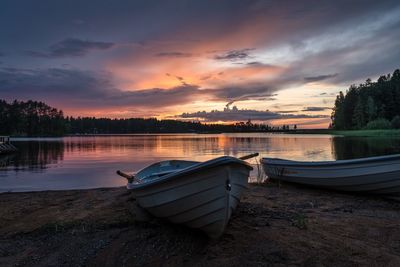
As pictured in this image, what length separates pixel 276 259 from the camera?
5207mm

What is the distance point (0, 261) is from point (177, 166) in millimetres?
5445

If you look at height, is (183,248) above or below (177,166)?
below

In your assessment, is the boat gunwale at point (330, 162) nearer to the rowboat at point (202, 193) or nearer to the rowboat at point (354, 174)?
the rowboat at point (354, 174)

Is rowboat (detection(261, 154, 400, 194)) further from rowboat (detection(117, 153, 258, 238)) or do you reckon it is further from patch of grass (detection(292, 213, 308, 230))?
rowboat (detection(117, 153, 258, 238))

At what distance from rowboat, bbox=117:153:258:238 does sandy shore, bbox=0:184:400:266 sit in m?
0.48

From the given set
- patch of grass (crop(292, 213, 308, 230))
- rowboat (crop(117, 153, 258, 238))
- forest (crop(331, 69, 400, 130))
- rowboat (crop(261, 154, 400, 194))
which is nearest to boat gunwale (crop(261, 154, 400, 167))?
rowboat (crop(261, 154, 400, 194))

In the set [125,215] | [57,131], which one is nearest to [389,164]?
[125,215]

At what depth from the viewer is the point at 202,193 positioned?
539cm

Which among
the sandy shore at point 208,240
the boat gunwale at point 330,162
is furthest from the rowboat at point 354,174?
the sandy shore at point 208,240

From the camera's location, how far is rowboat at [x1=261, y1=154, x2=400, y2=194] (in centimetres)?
967

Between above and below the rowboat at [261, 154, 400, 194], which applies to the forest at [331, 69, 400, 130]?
above

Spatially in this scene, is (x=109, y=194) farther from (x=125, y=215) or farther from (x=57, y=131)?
(x=57, y=131)

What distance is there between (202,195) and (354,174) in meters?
6.85

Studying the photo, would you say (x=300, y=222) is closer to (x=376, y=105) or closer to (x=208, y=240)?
(x=208, y=240)
